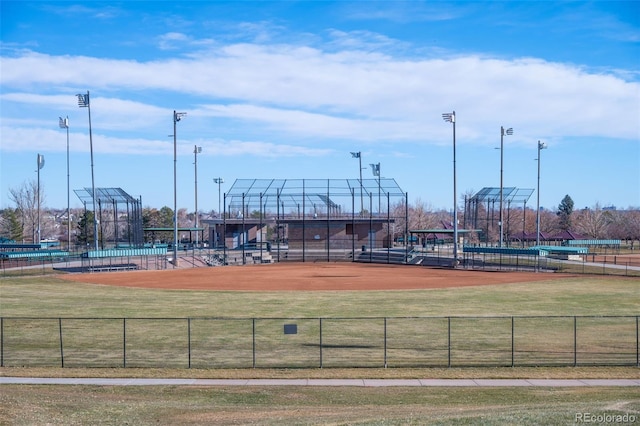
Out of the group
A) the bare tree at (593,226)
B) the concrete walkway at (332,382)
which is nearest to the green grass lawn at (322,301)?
the concrete walkway at (332,382)

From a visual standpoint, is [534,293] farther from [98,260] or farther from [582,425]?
[98,260]

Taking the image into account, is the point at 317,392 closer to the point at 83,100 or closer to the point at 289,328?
the point at 289,328

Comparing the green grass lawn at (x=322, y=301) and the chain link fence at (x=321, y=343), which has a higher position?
the green grass lawn at (x=322, y=301)

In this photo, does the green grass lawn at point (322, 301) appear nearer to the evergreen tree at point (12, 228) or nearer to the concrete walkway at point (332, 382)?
the concrete walkway at point (332, 382)

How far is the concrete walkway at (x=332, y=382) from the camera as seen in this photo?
22.7 m

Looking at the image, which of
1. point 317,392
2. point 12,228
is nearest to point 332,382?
point 317,392

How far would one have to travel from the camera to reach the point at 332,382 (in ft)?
75.8

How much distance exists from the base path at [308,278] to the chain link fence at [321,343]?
18.4 m

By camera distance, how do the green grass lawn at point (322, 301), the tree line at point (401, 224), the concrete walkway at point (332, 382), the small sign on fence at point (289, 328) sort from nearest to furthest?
the concrete walkway at point (332, 382) < the small sign on fence at point (289, 328) < the green grass lawn at point (322, 301) < the tree line at point (401, 224)

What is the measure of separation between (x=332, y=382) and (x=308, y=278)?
123ft

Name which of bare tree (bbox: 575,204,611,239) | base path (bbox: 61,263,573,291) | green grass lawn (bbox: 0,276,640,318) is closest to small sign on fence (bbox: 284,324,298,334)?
green grass lawn (bbox: 0,276,640,318)

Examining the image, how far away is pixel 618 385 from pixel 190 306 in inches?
992

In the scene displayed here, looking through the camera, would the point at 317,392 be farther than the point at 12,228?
No

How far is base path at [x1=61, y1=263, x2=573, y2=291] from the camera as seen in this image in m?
53.7
